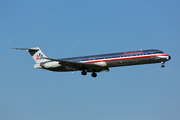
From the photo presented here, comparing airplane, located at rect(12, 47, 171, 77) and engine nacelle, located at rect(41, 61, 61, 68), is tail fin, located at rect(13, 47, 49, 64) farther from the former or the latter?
engine nacelle, located at rect(41, 61, 61, 68)

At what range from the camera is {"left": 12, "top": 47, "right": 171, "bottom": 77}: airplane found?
138 feet

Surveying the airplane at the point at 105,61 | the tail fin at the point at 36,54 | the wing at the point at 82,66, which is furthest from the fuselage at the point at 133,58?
the tail fin at the point at 36,54

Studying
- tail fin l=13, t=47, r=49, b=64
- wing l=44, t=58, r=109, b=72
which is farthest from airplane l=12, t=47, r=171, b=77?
tail fin l=13, t=47, r=49, b=64

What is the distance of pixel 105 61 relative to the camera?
43.5 m

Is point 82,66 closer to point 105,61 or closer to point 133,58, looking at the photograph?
point 105,61

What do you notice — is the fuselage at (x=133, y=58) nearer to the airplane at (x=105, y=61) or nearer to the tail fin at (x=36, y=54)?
the airplane at (x=105, y=61)

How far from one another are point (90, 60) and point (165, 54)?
12635 mm

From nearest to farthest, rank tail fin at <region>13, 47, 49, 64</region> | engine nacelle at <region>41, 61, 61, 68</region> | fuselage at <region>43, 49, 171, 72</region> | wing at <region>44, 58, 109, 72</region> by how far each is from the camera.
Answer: fuselage at <region>43, 49, 171, 72</region> < wing at <region>44, 58, 109, 72</region> < engine nacelle at <region>41, 61, 61, 68</region> < tail fin at <region>13, 47, 49, 64</region>

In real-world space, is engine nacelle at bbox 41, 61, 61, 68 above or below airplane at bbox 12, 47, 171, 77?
above

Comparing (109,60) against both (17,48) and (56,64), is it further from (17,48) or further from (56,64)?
(17,48)

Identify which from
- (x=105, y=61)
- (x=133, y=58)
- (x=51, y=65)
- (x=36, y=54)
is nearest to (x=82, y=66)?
(x=105, y=61)

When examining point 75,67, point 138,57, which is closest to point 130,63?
point 138,57

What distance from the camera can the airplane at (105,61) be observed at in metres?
42.1

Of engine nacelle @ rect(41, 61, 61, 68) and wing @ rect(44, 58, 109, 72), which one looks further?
engine nacelle @ rect(41, 61, 61, 68)
